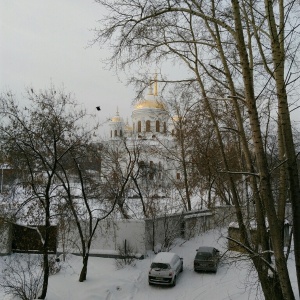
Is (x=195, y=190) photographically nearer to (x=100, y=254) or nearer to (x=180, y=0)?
(x=100, y=254)

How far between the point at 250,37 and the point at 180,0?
2650 millimetres

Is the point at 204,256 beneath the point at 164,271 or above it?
above

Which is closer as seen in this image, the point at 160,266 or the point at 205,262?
the point at 160,266

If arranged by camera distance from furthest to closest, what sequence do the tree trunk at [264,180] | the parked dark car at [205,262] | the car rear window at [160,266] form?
1. the parked dark car at [205,262]
2. the car rear window at [160,266]
3. the tree trunk at [264,180]

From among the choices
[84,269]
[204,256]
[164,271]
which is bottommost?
[164,271]

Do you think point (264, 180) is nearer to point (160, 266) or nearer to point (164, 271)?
point (164, 271)

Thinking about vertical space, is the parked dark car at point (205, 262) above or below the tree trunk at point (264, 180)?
below

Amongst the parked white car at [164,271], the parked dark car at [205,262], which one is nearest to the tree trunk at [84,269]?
the parked white car at [164,271]

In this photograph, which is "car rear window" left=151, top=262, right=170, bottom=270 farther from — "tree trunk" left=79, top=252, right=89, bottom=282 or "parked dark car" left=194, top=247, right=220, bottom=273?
"tree trunk" left=79, top=252, right=89, bottom=282

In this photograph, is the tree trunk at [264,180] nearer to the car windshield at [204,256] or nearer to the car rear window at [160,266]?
the car rear window at [160,266]

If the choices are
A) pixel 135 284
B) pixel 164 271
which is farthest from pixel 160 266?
pixel 135 284

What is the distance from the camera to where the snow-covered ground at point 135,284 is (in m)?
13.0

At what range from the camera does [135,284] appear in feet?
48.0

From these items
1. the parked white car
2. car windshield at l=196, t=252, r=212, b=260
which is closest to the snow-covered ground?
the parked white car
